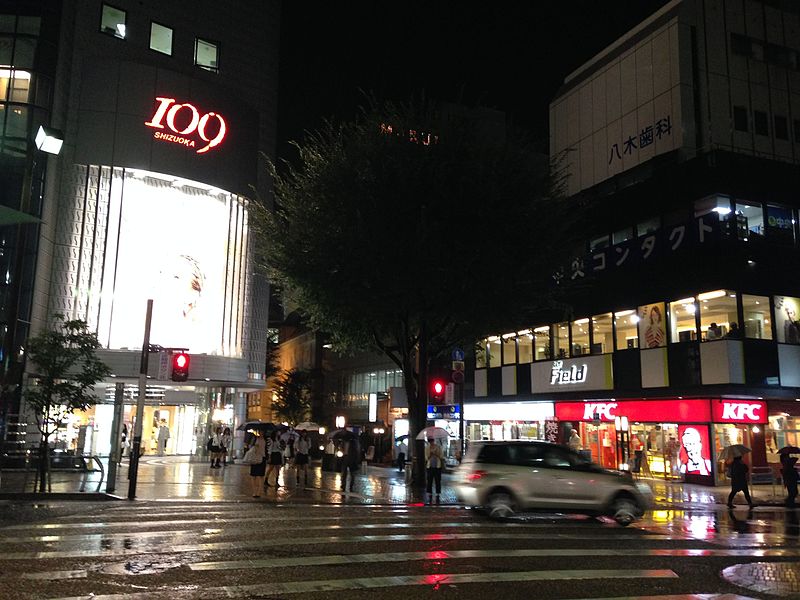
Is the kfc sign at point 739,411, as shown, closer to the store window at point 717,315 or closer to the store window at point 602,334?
the store window at point 717,315

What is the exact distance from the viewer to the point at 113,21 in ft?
119

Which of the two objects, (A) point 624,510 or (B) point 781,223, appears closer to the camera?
(A) point 624,510

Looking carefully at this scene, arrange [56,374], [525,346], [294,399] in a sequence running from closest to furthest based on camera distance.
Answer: [56,374]
[525,346]
[294,399]

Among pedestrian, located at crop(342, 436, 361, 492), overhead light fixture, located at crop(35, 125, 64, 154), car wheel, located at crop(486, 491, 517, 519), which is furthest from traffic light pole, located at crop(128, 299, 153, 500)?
car wheel, located at crop(486, 491, 517, 519)

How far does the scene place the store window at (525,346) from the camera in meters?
34.8

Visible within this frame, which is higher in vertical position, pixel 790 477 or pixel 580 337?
pixel 580 337

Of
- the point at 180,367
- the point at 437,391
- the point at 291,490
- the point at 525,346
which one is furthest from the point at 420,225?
the point at 525,346

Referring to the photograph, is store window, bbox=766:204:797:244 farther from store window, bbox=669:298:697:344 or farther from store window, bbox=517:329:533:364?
store window, bbox=517:329:533:364

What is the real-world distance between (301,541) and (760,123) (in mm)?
29272

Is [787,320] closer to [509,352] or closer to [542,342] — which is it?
[542,342]

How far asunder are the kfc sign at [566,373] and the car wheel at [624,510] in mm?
15764

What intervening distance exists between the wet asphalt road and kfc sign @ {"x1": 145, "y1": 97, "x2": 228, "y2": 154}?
2472 cm

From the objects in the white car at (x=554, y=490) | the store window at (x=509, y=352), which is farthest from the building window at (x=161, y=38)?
the white car at (x=554, y=490)

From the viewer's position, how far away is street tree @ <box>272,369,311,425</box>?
69.9 metres
